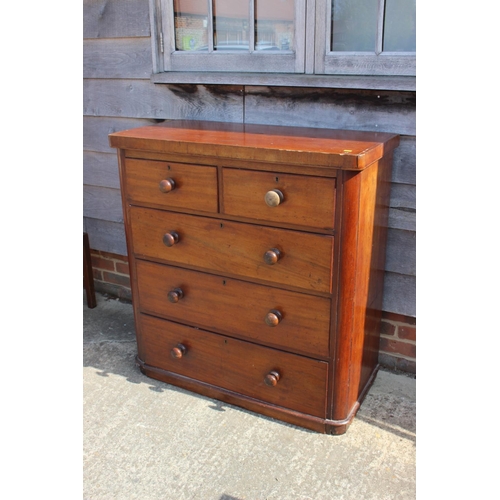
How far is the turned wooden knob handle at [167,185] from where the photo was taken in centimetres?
208

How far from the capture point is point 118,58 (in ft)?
9.10

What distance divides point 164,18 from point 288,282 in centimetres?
149

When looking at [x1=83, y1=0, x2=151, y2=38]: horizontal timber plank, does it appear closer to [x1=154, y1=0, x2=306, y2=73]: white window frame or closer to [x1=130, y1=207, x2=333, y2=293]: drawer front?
[x1=154, y1=0, x2=306, y2=73]: white window frame

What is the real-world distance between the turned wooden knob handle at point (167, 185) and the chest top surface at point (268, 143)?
117 mm

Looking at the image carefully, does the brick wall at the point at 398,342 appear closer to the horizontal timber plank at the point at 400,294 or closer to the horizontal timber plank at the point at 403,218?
the horizontal timber plank at the point at 400,294

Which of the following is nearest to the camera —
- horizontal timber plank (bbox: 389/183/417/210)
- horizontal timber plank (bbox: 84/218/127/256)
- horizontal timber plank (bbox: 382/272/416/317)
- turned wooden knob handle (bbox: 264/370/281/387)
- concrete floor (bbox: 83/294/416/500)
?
concrete floor (bbox: 83/294/416/500)

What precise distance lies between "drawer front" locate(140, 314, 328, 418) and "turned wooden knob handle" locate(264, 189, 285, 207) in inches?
25.3

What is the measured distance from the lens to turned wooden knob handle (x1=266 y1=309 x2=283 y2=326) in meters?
2.03

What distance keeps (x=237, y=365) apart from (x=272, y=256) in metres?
0.60

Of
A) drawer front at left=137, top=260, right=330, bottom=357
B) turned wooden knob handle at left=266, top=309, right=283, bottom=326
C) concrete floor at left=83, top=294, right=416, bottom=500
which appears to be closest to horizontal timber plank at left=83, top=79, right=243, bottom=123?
drawer front at left=137, top=260, right=330, bottom=357

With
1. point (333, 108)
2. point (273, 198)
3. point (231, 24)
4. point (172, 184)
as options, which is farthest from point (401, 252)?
point (231, 24)
